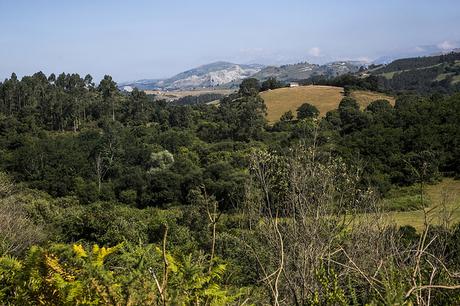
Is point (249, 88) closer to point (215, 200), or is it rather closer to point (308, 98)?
point (308, 98)

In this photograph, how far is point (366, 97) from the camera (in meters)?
68.3

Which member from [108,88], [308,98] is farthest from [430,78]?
[108,88]

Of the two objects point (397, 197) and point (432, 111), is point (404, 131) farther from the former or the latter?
point (397, 197)

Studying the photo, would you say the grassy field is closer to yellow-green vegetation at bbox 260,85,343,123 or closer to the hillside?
yellow-green vegetation at bbox 260,85,343,123

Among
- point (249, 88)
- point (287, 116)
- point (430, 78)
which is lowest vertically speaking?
point (287, 116)

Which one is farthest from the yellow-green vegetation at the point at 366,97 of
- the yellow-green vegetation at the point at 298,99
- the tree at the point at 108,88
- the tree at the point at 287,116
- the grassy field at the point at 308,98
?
the tree at the point at 108,88

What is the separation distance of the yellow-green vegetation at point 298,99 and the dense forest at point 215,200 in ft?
13.4

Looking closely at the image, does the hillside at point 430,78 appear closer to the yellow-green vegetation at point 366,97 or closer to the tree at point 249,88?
the yellow-green vegetation at point 366,97

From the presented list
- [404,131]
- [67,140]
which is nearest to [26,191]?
[67,140]

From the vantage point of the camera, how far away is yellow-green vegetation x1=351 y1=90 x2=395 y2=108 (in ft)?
217

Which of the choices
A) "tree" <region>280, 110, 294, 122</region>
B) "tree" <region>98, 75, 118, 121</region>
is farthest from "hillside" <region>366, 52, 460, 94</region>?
"tree" <region>98, 75, 118, 121</region>

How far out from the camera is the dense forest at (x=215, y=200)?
312cm

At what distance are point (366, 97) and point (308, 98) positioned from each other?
28.7ft

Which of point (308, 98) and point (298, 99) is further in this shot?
point (298, 99)
